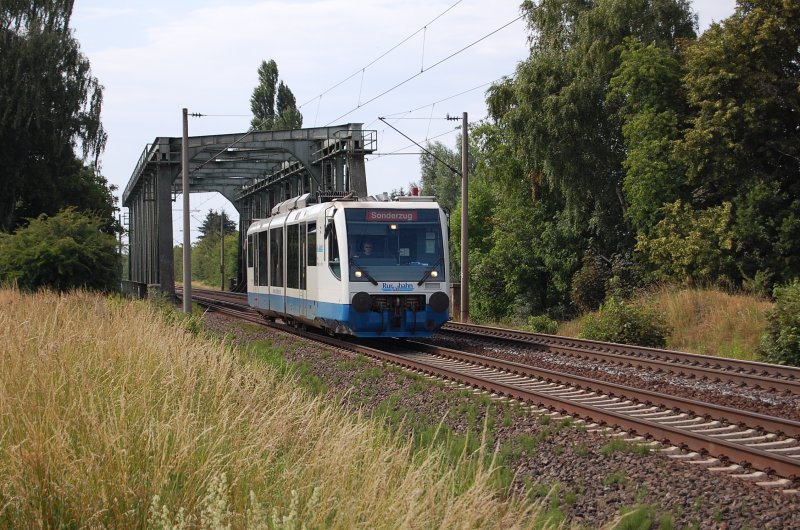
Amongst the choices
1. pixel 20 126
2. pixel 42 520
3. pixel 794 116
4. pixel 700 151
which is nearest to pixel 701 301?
pixel 700 151

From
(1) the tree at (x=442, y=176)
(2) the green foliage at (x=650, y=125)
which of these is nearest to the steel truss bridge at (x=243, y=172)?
(2) the green foliage at (x=650, y=125)

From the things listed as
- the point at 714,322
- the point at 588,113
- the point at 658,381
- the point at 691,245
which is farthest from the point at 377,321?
the point at 588,113

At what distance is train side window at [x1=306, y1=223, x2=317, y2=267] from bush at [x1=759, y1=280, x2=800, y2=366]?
30.1 feet

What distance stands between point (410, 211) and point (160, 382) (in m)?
11.9

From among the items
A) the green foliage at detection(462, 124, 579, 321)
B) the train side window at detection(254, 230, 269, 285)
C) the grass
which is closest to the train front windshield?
the grass

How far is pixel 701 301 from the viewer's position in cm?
2217

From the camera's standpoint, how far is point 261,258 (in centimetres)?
2633

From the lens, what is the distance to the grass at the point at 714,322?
1889 cm

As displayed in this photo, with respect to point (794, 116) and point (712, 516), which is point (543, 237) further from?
point (712, 516)

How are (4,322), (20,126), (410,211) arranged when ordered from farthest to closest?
(20,126) → (410,211) → (4,322)

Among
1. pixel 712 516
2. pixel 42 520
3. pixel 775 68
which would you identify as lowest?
pixel 712 516

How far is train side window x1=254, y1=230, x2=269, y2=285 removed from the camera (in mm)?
25686

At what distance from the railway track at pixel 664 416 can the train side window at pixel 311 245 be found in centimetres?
425

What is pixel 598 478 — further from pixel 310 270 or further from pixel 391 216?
pixel 310 270
